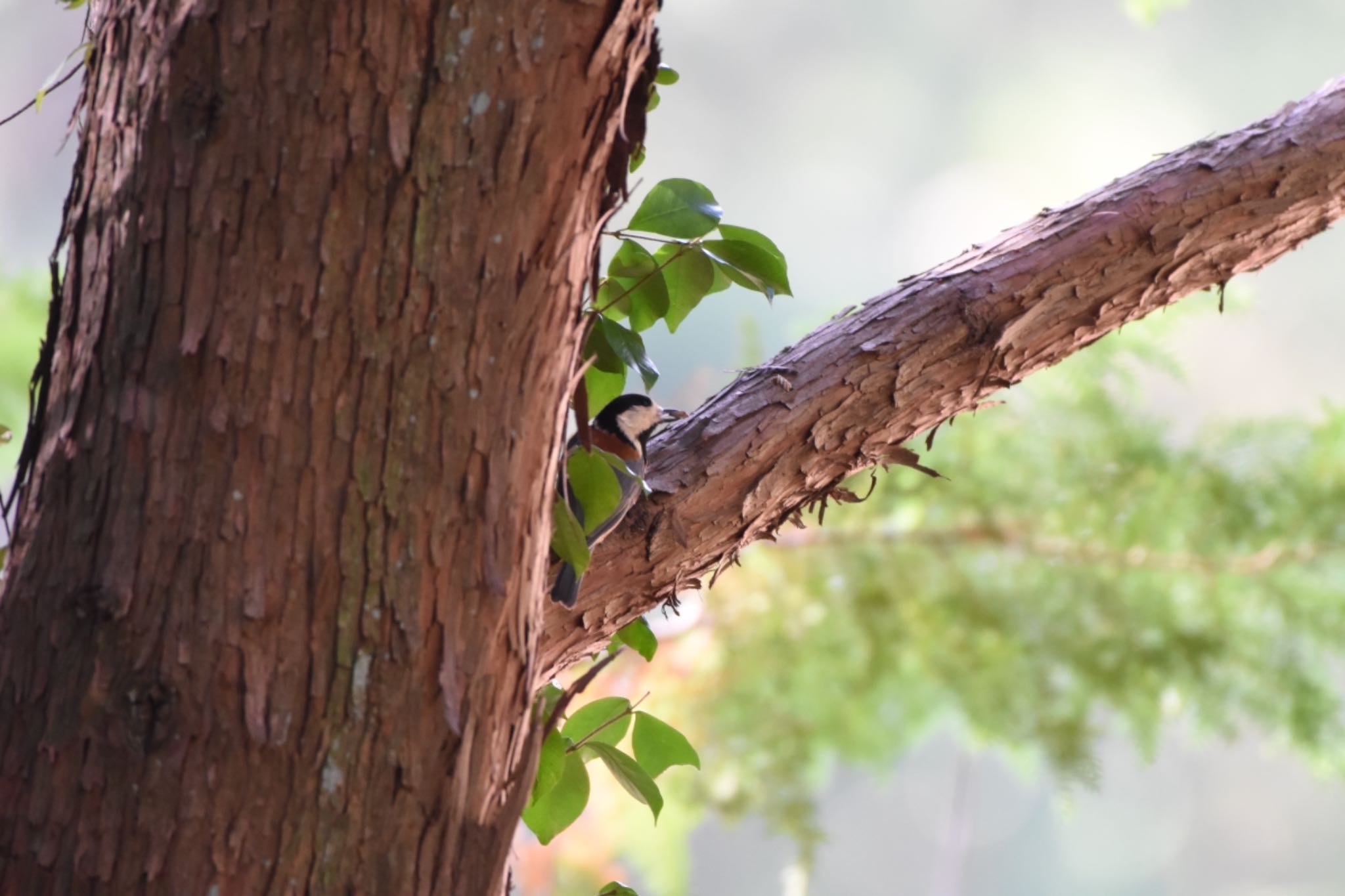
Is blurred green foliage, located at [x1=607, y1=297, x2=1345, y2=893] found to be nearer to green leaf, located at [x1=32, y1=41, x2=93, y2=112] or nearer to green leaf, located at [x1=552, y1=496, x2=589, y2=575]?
green leaf, located at [x1=552, y1=496, x2=589, y2=575]

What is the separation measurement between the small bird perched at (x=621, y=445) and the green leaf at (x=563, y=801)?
115mm

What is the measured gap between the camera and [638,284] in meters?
0.82

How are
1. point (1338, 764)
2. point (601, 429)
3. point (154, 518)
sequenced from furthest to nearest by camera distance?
point (1338, 764) → point (601, 429) → point (154, 518)

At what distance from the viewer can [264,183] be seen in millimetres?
514

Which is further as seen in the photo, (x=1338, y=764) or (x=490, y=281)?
(x=1338, y=764)

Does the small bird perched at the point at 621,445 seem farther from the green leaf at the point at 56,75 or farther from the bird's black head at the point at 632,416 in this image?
the green leaf at the point at 56,75

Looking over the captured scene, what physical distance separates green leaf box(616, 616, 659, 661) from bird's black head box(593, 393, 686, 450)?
314 mm

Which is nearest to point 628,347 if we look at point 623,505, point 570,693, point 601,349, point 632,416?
point 601,349

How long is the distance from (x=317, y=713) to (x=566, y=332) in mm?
218

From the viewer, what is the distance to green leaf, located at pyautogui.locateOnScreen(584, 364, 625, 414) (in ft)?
2.68

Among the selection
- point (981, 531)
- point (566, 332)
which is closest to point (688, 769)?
point (981, 531)

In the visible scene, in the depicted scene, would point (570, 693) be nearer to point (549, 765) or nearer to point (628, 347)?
point (549, 765)

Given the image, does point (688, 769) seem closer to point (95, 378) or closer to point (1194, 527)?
point (1194, 527)

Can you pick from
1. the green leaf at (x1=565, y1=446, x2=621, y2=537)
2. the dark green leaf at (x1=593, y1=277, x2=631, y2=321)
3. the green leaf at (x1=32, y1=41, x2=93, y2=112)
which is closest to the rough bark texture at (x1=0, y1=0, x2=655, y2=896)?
the green leaf at (x1=32, y1=41, x2=93, y2=112)
